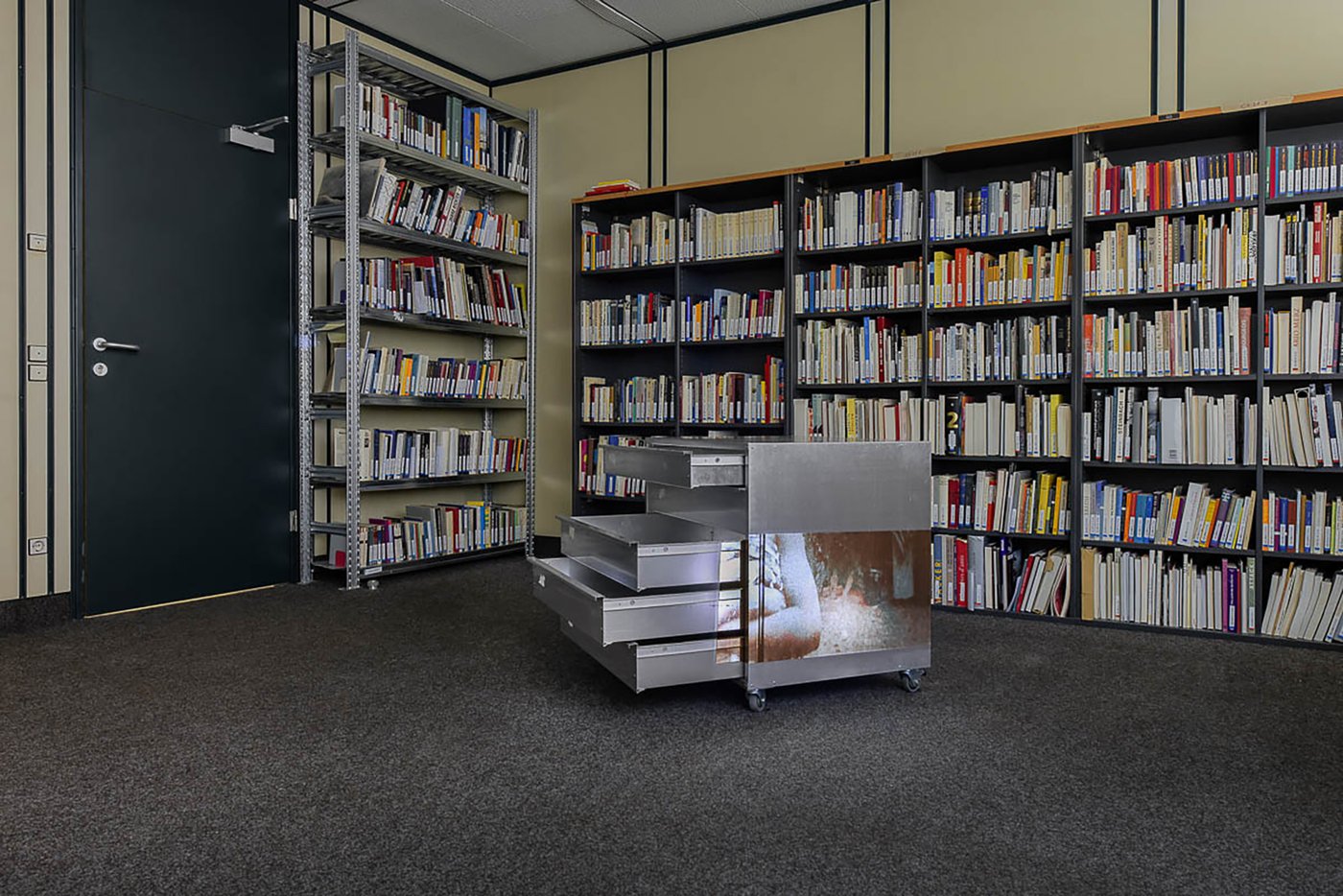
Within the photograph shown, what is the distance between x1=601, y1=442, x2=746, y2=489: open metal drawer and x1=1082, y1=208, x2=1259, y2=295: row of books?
82.5 inches

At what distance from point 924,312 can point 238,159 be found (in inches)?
133

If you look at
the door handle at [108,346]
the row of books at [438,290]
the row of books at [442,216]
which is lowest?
the door handle at [108,346]

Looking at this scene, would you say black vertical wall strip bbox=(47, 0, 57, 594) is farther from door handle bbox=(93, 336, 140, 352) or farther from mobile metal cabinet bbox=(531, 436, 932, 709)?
mobile metal cabinet bbox=(531, 436, 932, 709)

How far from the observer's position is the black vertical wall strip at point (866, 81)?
15.2 feet

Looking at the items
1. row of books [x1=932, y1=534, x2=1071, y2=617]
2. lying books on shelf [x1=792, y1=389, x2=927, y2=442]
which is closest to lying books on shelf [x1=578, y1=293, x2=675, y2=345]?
lying books on shelf [x1=792, y1=389, x2=927, y2=442]

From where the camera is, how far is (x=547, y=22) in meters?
5.05

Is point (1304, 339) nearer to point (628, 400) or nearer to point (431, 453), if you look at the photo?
point (628, 400)

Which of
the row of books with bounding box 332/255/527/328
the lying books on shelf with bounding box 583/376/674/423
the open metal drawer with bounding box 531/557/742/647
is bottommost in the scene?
the open metal drawer with bounding box 531/557/742/647

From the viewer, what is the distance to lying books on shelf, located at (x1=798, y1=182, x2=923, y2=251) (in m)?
4.16

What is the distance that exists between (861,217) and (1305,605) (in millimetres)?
2422

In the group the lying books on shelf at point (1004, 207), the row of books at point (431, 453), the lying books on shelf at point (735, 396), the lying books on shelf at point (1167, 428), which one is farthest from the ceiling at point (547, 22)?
the lying books on shelf at point (1167, 428)

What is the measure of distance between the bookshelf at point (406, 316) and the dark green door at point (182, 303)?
16cm

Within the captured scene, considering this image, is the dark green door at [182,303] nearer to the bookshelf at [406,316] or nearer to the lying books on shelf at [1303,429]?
the bookshelf at [406,316]

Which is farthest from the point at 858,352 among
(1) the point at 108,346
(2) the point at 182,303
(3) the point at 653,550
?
(1) the point at 108,346
